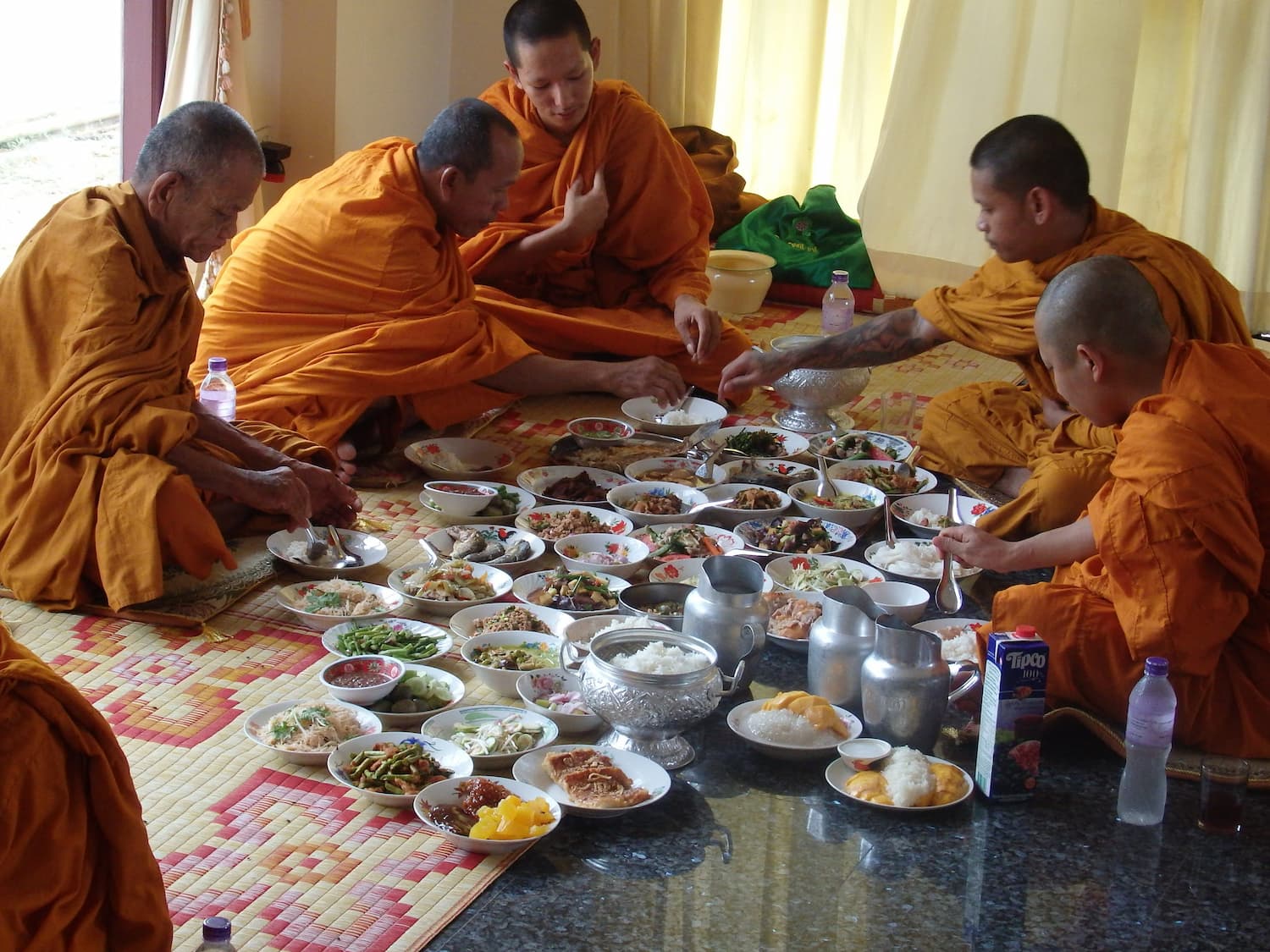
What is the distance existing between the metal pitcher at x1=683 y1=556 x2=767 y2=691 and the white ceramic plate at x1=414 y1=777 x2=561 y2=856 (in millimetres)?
644

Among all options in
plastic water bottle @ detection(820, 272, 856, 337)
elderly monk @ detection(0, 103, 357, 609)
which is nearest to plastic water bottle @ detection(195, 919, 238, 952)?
elderly monk @ detection(0, 103, 357, 609)

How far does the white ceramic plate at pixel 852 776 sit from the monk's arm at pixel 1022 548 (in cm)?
58

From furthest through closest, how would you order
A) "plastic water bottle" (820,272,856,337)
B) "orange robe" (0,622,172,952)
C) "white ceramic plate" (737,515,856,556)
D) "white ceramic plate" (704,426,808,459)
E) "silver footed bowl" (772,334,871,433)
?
1. "plastic water bottle" (820,272,856,337)
2. "silver footed bowl" (772,334,871,433)
3. "white ceramic plate" (704,426,808,459)
4. "white ceramic plate" (737,515,856,556)
5. "orange robe" (0,622,172,952)

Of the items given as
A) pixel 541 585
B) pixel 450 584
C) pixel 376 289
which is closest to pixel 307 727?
pixel 450 584

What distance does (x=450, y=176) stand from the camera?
16.9 ft

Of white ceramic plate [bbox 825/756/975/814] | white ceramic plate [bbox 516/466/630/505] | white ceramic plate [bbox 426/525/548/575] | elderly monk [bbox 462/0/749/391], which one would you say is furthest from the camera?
elderly monk [bbox 462/0/749/391]

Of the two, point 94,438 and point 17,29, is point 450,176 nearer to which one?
point 94,438

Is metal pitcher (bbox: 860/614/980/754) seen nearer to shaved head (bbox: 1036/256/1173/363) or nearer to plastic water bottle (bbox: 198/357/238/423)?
shaved head (bbox: 1036/256/1173/363)

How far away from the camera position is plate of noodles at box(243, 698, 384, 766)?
318cm

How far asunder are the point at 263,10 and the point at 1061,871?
595 cm

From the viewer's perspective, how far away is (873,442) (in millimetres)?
5590

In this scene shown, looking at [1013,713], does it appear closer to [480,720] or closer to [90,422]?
[480,720]

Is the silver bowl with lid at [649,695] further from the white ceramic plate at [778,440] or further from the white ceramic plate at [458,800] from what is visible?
the white ceramic plate at [778,440]

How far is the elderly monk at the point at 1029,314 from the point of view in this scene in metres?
4.45
